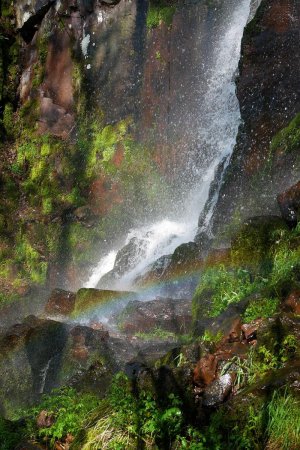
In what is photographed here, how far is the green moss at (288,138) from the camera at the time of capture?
344 inches

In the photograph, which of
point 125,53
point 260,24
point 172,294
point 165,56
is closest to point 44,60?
point 125,53

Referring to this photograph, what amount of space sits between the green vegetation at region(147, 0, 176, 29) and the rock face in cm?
563

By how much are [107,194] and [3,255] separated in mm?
4690

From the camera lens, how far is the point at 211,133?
15.4 m

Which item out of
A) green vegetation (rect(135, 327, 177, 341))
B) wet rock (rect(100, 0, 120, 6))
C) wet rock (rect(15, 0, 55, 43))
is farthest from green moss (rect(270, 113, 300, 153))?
wet rock (rect(15, 0, 55, 43))

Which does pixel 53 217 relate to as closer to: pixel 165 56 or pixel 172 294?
pixel 165 56

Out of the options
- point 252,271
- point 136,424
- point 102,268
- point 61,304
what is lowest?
point 136,424

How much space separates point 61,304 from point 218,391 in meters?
8.34

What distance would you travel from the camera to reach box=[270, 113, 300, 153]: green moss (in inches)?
344

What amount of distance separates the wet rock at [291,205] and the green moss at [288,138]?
1.89 meters

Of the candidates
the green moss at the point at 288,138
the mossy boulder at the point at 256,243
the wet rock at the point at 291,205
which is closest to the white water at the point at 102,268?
the green moss at the point at 288,138

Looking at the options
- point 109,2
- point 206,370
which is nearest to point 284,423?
point 206,370

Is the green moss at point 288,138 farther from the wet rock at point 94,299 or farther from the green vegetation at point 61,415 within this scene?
the green vegetation at point 61,415

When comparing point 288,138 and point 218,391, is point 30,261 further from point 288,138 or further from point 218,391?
point 218,391
